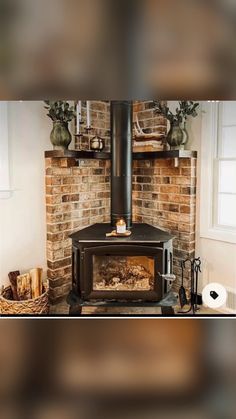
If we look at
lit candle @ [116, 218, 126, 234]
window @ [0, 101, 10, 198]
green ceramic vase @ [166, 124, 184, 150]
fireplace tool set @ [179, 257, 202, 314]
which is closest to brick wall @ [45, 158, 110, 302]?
window @ [0, 101, 10, 198]

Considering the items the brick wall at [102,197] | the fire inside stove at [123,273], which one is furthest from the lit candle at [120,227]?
the brick wall at [102,197]

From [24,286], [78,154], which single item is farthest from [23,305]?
[78,154]

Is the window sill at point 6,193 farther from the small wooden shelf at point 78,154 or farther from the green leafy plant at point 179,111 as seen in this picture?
the green leafy plant at point 179,111

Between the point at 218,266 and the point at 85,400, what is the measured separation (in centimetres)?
216

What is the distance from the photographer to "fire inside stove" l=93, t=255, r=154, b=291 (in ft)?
7.51

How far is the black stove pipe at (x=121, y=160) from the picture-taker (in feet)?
7.63

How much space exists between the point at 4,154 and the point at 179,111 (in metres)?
1.27

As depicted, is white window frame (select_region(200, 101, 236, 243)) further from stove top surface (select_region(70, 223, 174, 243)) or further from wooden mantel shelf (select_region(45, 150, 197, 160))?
stove top surface (select_region(70, 223, 174, 243))

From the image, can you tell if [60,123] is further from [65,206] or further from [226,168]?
[226,168]

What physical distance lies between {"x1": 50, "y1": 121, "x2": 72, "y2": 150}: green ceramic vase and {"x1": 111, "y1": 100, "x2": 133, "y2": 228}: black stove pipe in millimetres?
336

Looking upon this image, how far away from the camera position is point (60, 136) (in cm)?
235

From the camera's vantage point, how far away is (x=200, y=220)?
2543 millimetres

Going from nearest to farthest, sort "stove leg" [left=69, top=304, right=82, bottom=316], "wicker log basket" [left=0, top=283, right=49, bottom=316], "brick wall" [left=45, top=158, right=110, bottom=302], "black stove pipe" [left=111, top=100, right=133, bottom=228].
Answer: "wicker log basket" [left=0, top=283, right=49, bottom=316] < "stove leg" [left=69, top=304, right=82, bottom=316] < "black stove pipe" [left=111, top=100, right=133, bottom=228] < "brick wall" [left=45, top=158, right=110, bottom=302]
